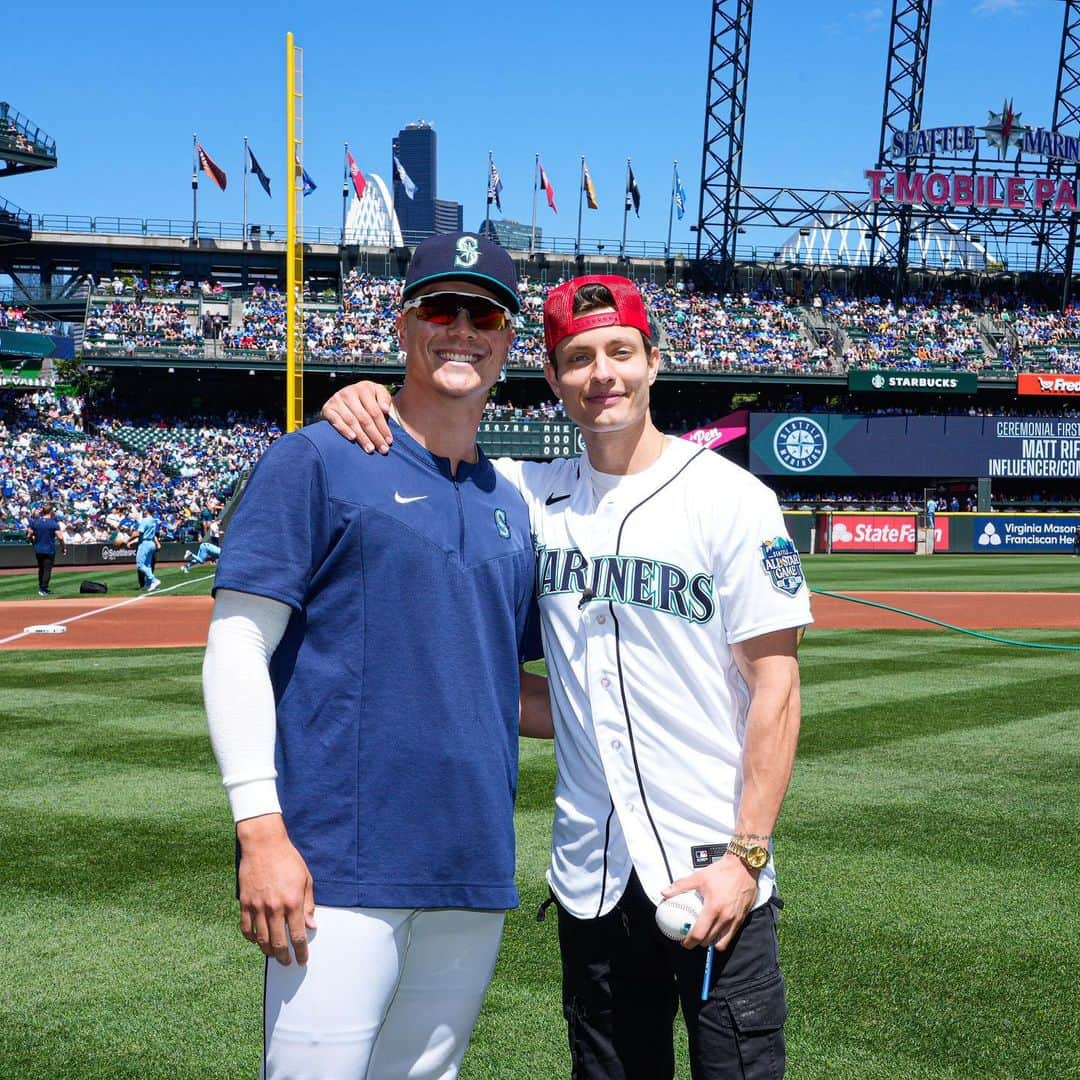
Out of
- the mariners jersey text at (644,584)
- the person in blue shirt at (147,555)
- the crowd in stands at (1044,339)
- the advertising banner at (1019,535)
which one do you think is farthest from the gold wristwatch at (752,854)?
the crowd in stands at (1044,339)

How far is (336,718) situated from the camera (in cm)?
249

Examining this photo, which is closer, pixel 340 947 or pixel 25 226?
pixel 340 947

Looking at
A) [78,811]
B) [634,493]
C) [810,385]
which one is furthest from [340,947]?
[810,385]

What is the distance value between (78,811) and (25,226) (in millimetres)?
50541

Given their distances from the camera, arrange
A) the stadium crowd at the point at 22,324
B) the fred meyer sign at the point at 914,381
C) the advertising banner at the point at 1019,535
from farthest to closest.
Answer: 1. the fred meyer sign at the point at 914,381
2. the stadium crowd at the point at 22,324
3. the advertising banner at the point at 1019,535

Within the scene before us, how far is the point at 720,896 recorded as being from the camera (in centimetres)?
256

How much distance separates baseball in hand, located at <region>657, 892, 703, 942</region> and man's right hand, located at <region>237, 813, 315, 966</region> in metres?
0.78

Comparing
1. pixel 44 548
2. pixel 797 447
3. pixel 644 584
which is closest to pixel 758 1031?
pixel 644 584

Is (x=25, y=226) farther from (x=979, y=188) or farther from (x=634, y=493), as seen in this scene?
(x=634, y=493)

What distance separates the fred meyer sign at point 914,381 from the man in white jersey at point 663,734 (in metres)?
47.3

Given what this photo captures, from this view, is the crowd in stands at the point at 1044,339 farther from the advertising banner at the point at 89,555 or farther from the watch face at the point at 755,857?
the watch face at the point at 755,857

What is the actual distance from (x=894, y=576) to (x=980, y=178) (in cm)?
3001

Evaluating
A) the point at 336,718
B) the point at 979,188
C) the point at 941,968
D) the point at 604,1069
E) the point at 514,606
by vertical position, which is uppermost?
the point at 979,188

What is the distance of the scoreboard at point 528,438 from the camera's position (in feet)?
143
